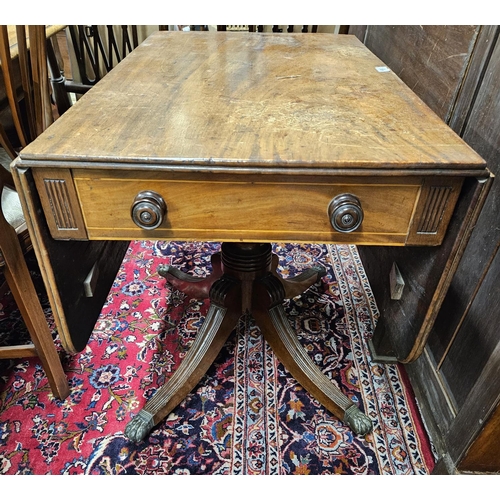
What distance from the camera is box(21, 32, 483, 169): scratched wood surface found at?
0.64m

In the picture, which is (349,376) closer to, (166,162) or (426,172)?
(426,172)

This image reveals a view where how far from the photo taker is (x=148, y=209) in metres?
0.67

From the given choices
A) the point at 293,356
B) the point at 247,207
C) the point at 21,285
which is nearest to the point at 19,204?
the point at 21,285

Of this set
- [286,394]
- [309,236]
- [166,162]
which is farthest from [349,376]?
[166,162]

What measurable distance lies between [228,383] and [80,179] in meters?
0.80

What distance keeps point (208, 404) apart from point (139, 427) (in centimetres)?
20

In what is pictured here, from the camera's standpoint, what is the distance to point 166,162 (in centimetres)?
63

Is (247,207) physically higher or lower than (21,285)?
higher

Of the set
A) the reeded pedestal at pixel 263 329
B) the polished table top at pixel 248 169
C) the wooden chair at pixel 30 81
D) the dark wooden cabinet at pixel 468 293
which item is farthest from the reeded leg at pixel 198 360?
the wooden chair at pixel 30 81

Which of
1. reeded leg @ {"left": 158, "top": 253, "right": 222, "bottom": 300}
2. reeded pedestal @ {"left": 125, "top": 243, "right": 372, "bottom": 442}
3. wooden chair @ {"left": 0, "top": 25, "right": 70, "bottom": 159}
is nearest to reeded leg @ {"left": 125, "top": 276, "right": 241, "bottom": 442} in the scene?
reeded pedestal @ {"left": 125, "top": 243, "right": 372, "bottom": 442}

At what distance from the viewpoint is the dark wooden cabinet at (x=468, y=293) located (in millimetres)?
830

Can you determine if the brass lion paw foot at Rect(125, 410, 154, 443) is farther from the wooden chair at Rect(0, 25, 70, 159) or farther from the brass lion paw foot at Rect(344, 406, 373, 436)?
the wooden chair at Rect(0, 25, 70, 159)

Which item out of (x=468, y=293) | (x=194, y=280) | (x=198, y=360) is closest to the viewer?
(x=468, y=293)

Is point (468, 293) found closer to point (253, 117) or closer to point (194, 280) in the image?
point (253, 117)
